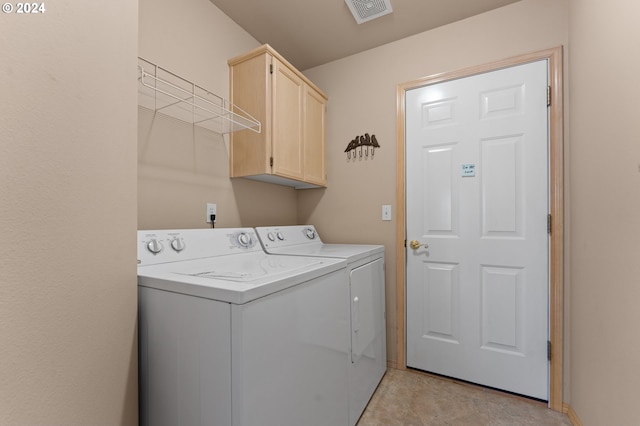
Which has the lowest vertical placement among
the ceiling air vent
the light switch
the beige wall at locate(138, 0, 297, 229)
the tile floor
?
the tile floor

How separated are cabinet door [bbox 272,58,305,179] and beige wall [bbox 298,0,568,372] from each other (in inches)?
17.8

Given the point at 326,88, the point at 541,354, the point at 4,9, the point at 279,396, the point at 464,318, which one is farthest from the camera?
the point at 326,88

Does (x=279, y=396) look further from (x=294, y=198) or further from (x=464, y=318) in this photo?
(x=294, y=198)

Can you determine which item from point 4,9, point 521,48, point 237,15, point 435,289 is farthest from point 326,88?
point 4,9

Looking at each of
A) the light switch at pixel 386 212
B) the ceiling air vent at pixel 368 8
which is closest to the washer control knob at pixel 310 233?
the light switch at pixel 386 212

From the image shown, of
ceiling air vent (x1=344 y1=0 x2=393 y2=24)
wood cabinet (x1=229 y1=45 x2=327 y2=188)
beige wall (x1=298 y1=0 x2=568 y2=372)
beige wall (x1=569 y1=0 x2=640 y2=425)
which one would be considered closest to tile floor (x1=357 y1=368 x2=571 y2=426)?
beige wall (x1=569 y1=0 x2=640 y2=425)

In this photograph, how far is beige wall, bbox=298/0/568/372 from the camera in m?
1.78

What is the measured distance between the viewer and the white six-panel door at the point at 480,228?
5.68 feet

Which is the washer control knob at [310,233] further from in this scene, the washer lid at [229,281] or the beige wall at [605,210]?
the beige wall at [605,210]

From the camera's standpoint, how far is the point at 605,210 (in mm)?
1232

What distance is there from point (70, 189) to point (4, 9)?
427 millimetres

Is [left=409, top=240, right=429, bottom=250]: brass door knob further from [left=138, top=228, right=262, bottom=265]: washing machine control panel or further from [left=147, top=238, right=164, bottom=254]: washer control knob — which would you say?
[left=147, top=238, right=164, bottom=254]: washer control knob

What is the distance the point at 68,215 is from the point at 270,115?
50.3 inches

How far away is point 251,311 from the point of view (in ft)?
2.65
